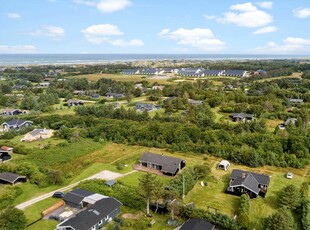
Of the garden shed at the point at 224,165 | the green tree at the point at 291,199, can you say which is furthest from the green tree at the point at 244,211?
the garden shed at the point at 224,165

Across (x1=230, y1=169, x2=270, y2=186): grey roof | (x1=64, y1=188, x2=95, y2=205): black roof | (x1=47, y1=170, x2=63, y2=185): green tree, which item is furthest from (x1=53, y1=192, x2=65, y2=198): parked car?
(x1=230, y1=169, x2=270, y2=186): grey roof

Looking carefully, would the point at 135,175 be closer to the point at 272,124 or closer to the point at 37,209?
the point at 37,209

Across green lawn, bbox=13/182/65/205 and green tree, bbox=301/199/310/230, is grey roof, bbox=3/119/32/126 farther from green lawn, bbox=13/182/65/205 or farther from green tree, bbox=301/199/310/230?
green tree, bbox=301/199/310/230

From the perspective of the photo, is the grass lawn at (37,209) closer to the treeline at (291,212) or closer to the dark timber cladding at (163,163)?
the dark timber cladding at (163,163)

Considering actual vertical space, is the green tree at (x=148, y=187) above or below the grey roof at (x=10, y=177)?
above

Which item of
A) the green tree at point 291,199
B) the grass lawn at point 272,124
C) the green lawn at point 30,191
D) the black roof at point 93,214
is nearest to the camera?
the black roof at point 93,214

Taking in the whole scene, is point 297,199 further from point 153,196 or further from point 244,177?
point 153,196

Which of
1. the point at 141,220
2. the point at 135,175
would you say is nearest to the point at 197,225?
the point at 141,220
